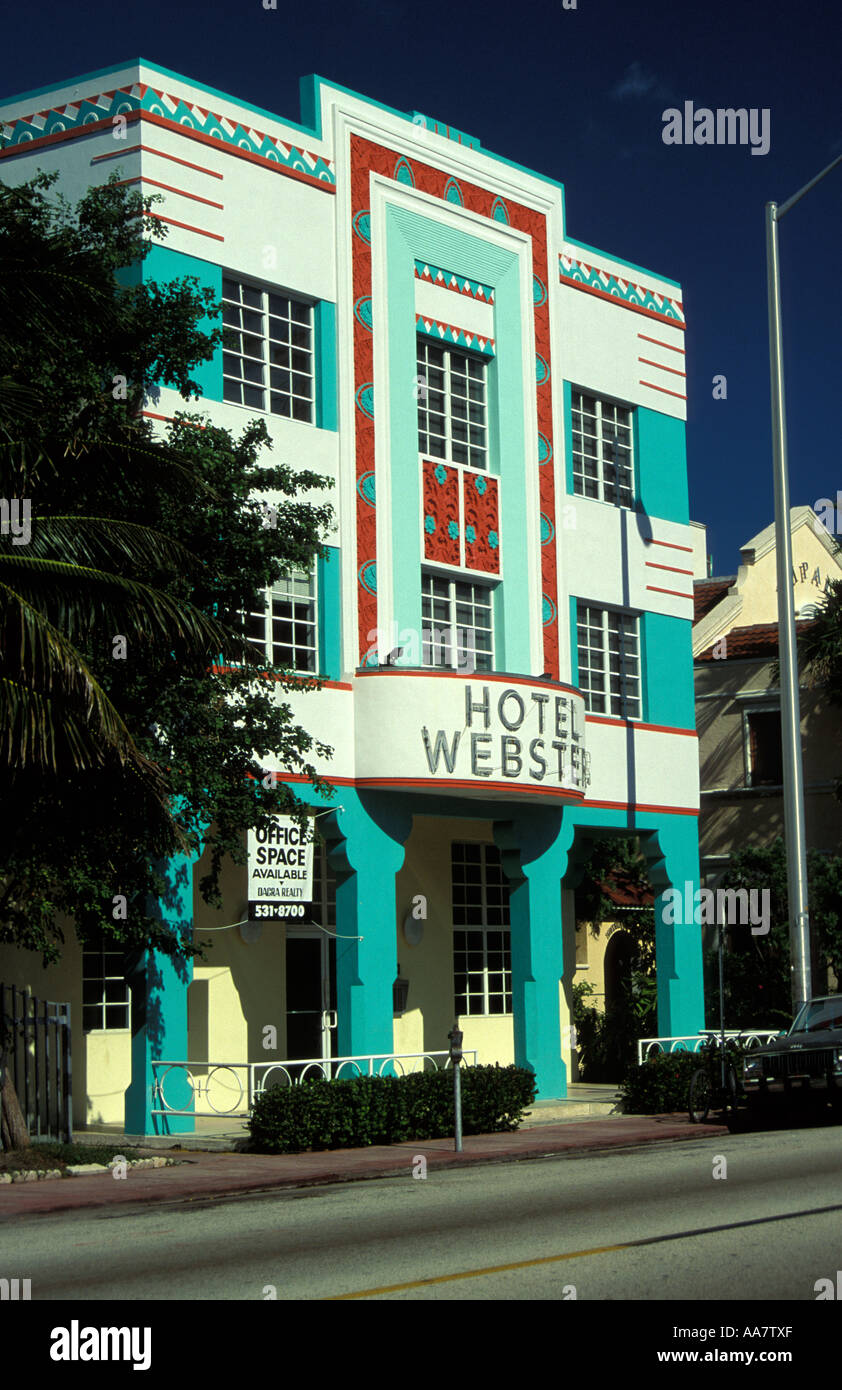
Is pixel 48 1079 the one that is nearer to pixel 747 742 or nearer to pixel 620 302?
pixel 620 302

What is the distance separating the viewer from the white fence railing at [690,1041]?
2430 centimetres

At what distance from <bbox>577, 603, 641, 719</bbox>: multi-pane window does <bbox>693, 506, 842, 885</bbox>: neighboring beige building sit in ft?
29.6

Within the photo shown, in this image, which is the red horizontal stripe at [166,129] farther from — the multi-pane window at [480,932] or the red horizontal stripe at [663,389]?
the multi-pane window at [480,932]

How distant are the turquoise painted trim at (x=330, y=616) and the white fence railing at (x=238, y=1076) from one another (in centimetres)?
486

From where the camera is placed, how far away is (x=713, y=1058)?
72.6 ft

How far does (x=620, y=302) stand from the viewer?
28.3 meters

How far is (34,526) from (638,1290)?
8070 mm

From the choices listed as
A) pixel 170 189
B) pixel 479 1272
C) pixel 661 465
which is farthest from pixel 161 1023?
pixel 661 465

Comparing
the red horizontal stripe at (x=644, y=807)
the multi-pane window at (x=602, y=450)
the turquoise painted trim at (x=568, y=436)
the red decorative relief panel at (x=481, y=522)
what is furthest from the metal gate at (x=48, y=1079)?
the multi-pane window at (x=602, y=450)

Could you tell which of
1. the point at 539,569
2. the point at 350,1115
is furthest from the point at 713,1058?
the point at 539,569

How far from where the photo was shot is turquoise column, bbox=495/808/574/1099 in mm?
24484

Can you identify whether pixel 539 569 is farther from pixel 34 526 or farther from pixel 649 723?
pixel 34 526

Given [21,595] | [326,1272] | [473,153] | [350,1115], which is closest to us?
[326,1272]

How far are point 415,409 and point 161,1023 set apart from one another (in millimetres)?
9149
